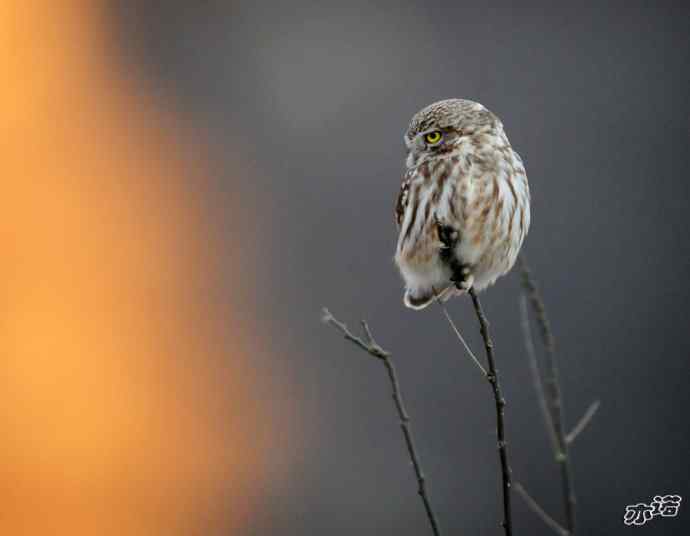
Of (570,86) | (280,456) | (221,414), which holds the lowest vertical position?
(280,456)

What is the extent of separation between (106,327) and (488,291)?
4884mm

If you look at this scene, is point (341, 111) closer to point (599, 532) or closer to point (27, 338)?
point (27, 338)

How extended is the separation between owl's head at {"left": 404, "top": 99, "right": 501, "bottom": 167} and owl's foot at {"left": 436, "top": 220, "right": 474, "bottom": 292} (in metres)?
0.27

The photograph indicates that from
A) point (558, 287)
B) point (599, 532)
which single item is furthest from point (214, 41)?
point (599, 532)

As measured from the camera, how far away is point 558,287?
799cm

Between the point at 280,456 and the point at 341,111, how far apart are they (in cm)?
395

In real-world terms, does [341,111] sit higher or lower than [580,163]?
higher

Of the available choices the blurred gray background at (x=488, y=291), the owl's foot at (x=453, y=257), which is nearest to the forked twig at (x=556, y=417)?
the owl's foot at (x=453, y=257)

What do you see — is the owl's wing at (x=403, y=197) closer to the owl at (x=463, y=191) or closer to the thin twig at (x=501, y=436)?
the owl at (x=463, y=191)

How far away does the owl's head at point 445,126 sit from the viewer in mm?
3018

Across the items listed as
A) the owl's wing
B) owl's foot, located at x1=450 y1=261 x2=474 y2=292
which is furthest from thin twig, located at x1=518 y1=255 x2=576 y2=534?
the owl's wing

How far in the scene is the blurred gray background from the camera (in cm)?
770

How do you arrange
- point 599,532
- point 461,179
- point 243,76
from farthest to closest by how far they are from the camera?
point 243,76 → point 599,532 → point 461,179

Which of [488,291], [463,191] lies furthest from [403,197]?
[488,291]
